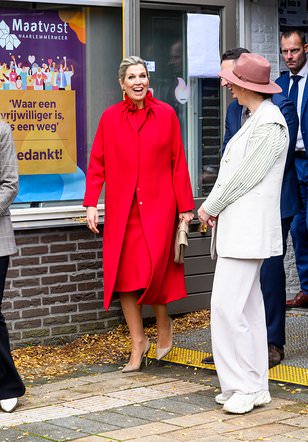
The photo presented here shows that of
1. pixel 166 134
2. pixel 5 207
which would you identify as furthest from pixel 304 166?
pixel 5 207

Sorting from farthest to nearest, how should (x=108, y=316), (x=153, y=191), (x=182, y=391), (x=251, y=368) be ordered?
(x=108, y=316)
(x=153, y=191)
(x=182, y=391)
(x=251, y=368)

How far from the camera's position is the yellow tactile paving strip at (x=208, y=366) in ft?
22.7

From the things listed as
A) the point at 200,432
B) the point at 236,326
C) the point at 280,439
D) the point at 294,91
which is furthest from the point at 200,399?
the point at 294,91

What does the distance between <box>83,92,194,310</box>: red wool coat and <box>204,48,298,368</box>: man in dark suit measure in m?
0.46

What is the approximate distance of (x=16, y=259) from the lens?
808 centimetres

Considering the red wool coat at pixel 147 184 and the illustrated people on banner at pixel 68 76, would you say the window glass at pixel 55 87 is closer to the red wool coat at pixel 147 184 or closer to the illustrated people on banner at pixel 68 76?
the illustrated people on banner at pixel 68 76

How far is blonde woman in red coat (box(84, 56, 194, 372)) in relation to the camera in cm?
731

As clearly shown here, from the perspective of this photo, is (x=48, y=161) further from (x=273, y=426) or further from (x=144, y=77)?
(x=273, y=426)

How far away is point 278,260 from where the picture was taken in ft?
23.6

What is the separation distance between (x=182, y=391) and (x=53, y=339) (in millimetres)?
1809

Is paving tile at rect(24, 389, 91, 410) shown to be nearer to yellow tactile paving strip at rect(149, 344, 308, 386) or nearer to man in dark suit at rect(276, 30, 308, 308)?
yellow tactile paving strip at rect(149, 344, 308, 386)

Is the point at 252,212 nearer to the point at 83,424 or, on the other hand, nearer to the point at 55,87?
the point at 83,424

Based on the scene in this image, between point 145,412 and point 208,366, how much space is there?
3.86 ft

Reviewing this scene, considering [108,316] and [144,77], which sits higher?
[144,77]
